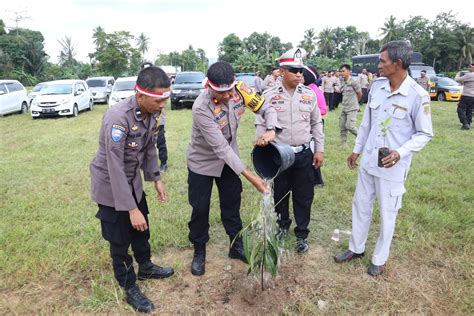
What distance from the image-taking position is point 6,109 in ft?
42.8

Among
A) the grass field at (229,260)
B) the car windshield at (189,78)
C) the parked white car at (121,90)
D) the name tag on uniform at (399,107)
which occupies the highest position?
the name tag on uniform at (399,107)

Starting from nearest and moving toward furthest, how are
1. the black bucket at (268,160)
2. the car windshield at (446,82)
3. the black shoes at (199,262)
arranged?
the black bucket at (268,160) < the black shoes at (199,262) < the car windshield at (446,82)

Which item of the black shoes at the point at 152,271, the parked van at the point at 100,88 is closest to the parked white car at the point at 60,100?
the parked van at the point at 100,88

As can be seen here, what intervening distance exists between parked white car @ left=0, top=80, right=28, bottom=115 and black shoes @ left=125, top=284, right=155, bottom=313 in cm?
1297

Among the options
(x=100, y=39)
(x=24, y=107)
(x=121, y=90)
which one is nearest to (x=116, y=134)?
(x=121, y=90)

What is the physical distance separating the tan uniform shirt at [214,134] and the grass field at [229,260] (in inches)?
20.8

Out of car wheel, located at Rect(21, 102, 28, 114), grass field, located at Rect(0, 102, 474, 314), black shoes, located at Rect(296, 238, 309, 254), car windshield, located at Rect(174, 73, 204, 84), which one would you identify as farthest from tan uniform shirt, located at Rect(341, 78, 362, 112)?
car wheel, located at Rect(21, 102, 28, 114)

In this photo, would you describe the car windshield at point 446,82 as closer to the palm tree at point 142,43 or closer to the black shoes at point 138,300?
the black shoes at point 138,300

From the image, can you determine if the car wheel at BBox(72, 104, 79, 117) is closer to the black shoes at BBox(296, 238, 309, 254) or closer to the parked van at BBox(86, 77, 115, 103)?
the parked van at BBox(86, 77, 115, 103)

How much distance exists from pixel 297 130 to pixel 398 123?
80cm

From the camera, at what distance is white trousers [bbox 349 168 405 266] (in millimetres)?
2754

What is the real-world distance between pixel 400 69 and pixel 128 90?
11.9 meters

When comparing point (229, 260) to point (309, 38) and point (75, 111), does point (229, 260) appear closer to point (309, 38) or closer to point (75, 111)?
point (75, 111)

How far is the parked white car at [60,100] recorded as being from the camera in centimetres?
1213
